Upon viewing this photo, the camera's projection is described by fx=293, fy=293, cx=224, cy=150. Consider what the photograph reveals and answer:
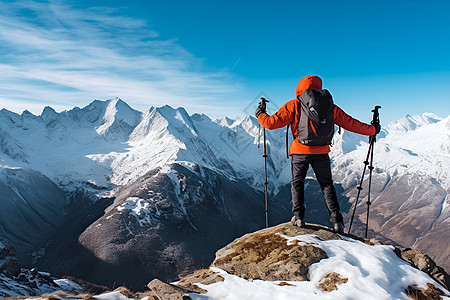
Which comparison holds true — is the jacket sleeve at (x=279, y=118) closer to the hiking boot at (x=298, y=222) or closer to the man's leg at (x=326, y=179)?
the man's leg at (x=326, y=179)

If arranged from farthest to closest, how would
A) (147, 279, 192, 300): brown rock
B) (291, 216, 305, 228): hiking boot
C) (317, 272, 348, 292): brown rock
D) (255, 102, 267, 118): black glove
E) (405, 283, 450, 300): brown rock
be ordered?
(291, 216, 305, 228): hiking boot, (255, 102, 267, 118): black glove, (317, 272, 348, 292): brown rock, (405, 283, 450, 300): brown rock, (147, 279, 192, 300): brown rock

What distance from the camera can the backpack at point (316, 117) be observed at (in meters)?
11.6

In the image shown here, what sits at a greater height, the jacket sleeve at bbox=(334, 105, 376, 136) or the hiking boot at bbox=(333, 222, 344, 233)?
the jacket sleeve at bbox=(334, 105, 376, 136)

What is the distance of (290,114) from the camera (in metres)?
12.3

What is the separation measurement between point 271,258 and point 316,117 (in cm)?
588

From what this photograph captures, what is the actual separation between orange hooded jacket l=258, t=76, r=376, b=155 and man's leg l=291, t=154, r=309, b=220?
34cm

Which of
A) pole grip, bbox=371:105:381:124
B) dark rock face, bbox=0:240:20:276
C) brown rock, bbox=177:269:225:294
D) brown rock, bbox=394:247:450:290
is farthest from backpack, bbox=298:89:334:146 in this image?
dark rock face, bbox=0:240:20:276

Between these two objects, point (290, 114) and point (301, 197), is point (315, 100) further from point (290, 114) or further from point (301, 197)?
point (301, 197)

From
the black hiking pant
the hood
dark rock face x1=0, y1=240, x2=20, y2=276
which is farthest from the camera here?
dark rock face x1=0, y1=240, x2=20, y2=276

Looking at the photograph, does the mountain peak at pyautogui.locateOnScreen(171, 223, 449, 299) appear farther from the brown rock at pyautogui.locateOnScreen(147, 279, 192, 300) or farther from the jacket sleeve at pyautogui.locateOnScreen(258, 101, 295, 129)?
the jacket sleeve at pyautogui.locateOnScreen(258, 101, 295, 129)

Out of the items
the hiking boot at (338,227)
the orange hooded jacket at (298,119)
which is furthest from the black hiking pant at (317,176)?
the orange hooded jacket at (298,119)

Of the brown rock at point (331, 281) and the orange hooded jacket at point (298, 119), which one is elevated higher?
the orange hooded jacket at point (298, 119)

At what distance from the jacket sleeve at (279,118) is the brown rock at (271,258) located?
199 inches

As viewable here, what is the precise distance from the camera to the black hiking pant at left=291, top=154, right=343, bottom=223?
12664 mm
